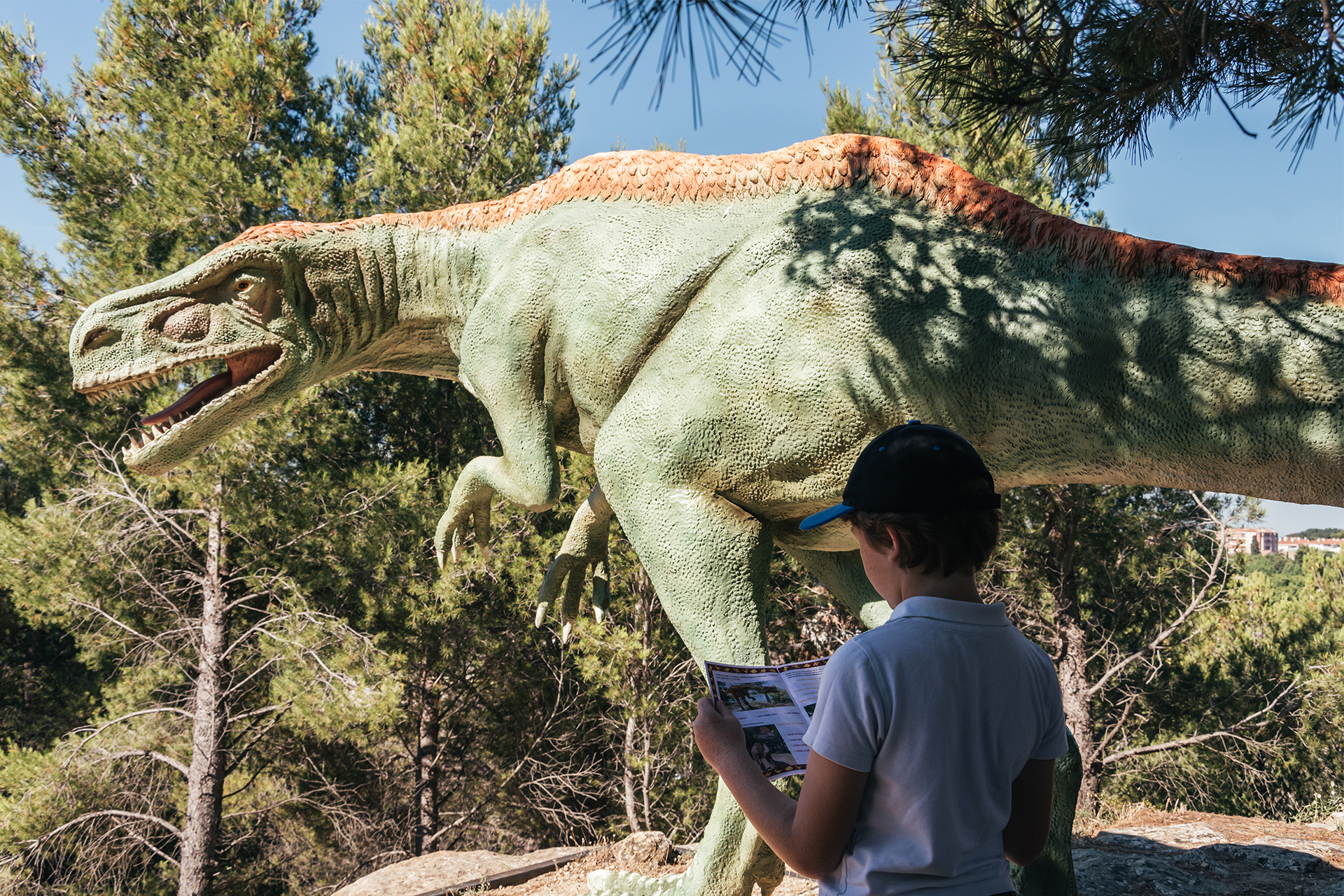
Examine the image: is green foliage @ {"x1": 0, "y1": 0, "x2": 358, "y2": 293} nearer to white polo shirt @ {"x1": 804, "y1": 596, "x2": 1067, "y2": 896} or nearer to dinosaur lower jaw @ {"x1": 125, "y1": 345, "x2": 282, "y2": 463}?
dinosaur lower jaw @ {"x1": 125, "y1": 345, "x2": 282, "y2": 463}

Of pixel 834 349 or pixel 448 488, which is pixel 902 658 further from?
pixel 448 488

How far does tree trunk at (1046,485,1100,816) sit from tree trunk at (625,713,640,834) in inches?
161

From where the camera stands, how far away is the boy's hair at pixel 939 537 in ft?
3.67

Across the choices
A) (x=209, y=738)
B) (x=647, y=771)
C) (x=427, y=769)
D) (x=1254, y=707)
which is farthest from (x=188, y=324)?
(x=1254, y=707)

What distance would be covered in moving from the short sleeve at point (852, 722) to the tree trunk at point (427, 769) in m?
9.62

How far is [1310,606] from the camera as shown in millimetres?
13562

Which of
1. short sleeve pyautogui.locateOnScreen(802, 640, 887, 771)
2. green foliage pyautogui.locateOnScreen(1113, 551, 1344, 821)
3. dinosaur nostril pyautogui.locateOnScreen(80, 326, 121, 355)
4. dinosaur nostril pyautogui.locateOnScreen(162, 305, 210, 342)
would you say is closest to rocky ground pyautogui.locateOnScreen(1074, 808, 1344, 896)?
short sleeve pyautogui.locateOnScreen(802, 640, 887, 771)

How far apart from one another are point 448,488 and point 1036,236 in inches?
324

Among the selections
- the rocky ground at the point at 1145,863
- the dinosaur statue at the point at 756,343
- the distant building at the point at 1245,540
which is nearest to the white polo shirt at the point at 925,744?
the dinosaur statue at the point at 756,343

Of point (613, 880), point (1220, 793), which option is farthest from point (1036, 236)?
point (1220, 793)

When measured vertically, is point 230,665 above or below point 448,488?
below

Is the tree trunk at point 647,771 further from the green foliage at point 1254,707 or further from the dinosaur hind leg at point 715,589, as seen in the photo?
the dinosaur hind leg at point 715,589

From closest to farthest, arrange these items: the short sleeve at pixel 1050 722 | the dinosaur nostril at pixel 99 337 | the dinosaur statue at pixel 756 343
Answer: the short sleeve at pixel 1050 722 → the dinosaur statue at pixel 756 343 → the dinosaur nostril at pixel 99 337

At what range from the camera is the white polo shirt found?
1.05 metres
